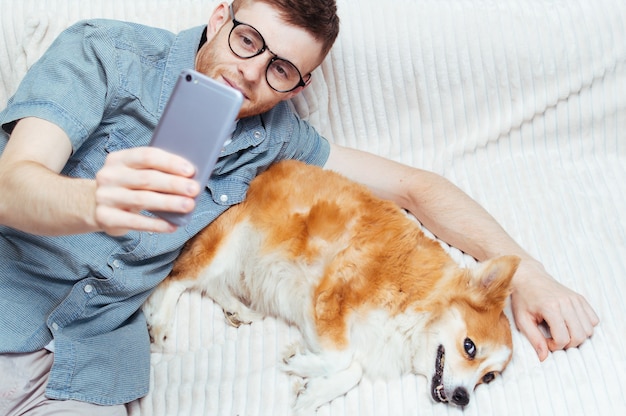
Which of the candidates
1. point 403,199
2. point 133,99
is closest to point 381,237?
point 403,199

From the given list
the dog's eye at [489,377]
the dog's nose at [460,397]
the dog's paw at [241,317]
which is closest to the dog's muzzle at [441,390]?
the dog's nose at [460,397]

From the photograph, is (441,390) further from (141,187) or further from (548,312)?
(141,187)

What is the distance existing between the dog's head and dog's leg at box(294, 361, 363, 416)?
0.75ft

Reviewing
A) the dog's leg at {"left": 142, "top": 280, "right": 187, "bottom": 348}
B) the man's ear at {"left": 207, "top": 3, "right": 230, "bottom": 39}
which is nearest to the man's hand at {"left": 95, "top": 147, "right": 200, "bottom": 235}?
the man's ear at {"left": 207, "top": 3, "right": 230, "bottom": 39}

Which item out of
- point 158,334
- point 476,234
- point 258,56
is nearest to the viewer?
point 258,56

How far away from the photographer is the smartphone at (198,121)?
1185 mm

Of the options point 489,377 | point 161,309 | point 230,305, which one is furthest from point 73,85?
point 489,377

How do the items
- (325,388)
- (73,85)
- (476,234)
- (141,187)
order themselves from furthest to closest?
(476,234) → (325,388) → (73,85) → (141,187)

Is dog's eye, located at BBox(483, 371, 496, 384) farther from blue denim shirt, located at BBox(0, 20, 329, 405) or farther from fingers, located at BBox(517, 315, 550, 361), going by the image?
blue denim shirt, located at BBox(0, 20, 329, 405)

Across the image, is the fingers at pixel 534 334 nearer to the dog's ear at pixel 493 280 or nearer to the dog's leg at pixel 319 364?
the dog's ear at pixel 493 280

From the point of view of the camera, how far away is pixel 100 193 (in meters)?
1.14

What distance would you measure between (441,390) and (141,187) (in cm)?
124

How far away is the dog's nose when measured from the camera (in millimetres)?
1898

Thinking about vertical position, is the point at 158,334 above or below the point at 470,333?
below
